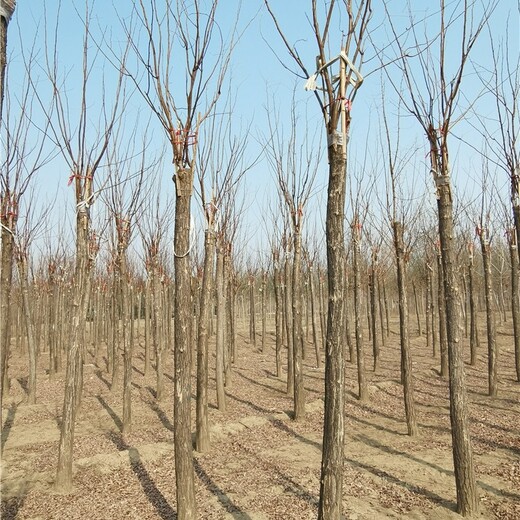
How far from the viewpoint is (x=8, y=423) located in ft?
24.2

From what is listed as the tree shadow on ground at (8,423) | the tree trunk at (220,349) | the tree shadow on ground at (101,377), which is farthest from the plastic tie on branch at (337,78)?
the tree shadow on ground at (101,377)

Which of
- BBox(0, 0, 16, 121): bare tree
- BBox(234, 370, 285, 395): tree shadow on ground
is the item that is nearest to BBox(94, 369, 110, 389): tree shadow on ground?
BBox(234, 370, 285, 395): tree shadow on ground

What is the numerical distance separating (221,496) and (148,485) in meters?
0.84

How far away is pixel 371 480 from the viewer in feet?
15.0

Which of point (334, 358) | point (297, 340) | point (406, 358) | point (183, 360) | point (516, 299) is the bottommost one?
point (406, 358)

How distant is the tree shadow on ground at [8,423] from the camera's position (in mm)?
6679

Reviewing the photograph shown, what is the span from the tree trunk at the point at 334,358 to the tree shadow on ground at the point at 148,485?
199cm

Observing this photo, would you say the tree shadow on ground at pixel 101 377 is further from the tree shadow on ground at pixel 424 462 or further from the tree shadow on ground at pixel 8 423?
the tree shadow on ground at pixel 424 462

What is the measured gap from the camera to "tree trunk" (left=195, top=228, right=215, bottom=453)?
18.6ft

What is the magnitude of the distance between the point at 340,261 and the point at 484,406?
6.22 metres

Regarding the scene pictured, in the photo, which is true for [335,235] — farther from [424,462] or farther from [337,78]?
[424,462]

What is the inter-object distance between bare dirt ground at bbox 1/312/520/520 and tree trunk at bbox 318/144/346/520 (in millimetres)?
1498

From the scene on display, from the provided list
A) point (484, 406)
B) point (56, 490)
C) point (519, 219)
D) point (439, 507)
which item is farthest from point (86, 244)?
point (484, 406)

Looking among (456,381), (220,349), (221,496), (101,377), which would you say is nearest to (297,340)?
(220,349)
